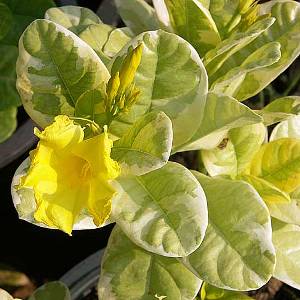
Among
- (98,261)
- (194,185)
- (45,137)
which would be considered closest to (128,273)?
(194,185)

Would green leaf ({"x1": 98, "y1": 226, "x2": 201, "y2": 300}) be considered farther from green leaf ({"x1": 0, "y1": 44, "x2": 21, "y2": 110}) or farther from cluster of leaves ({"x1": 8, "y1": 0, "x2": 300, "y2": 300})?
green leaf ({"x1": 0, "y1": 44, "x2": 21, "y2": 110})

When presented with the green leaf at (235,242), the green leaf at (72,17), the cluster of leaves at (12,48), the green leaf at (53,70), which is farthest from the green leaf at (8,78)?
the green leaf at (235,242)

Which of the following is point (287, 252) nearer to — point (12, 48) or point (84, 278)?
point (84, 278)

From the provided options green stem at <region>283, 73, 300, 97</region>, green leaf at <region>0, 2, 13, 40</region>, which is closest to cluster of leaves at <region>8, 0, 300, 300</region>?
green leaf at <region>0, 2, 13, 40</region>

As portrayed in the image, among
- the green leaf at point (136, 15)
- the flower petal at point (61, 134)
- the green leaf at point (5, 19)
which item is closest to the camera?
the flower petal at point (61, 134)

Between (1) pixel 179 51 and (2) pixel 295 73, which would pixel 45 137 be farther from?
(2) pixel 295 73

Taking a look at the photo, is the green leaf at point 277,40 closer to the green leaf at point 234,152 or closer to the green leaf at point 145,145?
the green leaf at point 234,152
